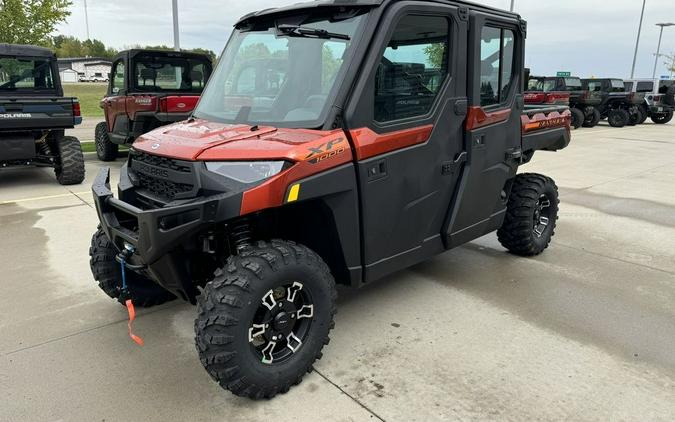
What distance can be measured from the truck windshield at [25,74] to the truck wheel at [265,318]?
7894 millimetres

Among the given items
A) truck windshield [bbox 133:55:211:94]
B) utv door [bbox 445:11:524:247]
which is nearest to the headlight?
utv door [bbox 445:11:524:247]

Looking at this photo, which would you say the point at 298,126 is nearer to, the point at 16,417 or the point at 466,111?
the point at 466,111

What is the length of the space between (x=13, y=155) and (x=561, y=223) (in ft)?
25.6

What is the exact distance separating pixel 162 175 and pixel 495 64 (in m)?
2.71

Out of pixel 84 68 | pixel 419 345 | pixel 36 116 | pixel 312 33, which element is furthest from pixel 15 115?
pixel 84 68

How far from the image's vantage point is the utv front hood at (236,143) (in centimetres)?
279

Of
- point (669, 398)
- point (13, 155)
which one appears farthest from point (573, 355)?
point (13, 155)

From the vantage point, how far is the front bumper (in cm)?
262

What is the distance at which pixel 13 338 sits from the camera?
3.55m

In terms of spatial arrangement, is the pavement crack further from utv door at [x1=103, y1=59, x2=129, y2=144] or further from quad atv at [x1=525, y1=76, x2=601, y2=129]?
quad atv at [x1=525, y1=76, x2=601, y2=129]

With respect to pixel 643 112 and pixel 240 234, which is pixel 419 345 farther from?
pixel 643 112

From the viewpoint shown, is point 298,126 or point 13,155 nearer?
point 298,126

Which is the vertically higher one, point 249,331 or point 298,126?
point 298,126

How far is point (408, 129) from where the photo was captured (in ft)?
11.0
